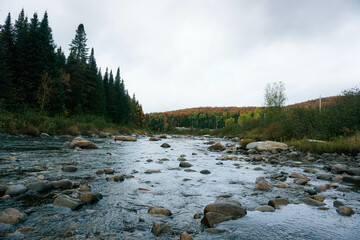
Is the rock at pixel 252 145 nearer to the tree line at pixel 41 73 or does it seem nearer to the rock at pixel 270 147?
the rock at pixel 270 147

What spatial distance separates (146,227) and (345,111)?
45.5 ft

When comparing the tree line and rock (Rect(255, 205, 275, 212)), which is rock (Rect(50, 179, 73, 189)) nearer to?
rock (Rect(255, 205, 275, 212))

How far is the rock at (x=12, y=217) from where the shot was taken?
225cm

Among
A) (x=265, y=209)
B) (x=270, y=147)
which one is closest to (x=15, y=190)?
(x=265, y=209)

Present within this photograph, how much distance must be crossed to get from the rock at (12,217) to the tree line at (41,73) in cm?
2056

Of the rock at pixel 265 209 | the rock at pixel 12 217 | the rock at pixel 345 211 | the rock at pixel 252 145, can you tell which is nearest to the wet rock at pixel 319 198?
the rock at pixel 345 211

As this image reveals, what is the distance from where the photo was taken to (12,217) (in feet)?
7.54

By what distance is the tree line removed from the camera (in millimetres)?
24169

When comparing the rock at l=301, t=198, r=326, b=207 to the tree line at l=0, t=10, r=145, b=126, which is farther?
the tree line at l=0, t=10, r=145, b=126

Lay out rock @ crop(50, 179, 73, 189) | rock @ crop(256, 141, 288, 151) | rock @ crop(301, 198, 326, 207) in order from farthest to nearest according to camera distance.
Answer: rock @ crop(256, 141, 288, 151) → rock @ crop(50, 179, 73, 189) → rock @ crop(301, 198, 326, 207)

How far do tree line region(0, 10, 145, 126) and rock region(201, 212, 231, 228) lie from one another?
2206 centimetres

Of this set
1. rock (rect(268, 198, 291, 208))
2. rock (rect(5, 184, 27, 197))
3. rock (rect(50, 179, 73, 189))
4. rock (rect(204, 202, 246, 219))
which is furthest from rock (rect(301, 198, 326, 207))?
rock (rect(5, 184, 27, 197))

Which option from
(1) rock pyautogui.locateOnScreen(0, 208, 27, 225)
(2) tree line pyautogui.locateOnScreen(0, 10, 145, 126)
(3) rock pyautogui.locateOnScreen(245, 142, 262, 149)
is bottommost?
(3) rock pyautogui.locateOnScreen(245, 142, 262, 149)

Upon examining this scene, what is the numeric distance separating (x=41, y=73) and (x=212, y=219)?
31.8m
